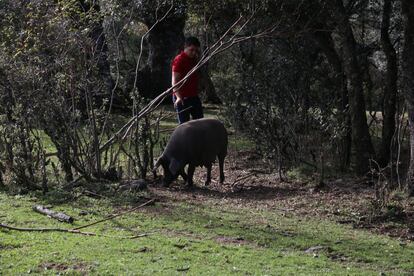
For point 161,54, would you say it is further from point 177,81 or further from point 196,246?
point 196,246

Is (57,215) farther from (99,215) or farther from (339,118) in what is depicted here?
(339,118)

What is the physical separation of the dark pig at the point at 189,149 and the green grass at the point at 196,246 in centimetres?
Result: 166

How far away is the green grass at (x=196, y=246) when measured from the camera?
7023mm

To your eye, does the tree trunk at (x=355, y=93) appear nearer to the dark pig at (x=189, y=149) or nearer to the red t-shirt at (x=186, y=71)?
the dark pig at (x=189, y=149)

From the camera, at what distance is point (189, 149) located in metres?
11.4

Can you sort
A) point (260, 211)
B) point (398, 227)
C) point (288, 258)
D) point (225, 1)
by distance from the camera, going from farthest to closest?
point (225, 1) < point (260, 211) < point (398, 227) < point (288, 258)

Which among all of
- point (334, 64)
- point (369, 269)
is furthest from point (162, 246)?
point (334, 64)

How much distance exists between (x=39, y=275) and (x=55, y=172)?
4.25 m

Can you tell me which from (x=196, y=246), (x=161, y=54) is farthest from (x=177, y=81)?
(x=161, y=54)

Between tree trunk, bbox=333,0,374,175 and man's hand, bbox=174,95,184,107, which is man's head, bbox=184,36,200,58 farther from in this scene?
tree trunk, bbox=333,0,374,175

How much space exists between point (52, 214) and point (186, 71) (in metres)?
4.35

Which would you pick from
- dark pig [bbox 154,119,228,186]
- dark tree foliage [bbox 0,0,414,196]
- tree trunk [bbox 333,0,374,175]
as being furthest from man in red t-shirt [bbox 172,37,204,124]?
tree trunk [bbox 333,0,374,175]

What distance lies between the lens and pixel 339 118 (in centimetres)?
1272

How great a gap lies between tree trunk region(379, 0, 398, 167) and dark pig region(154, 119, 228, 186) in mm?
3085
